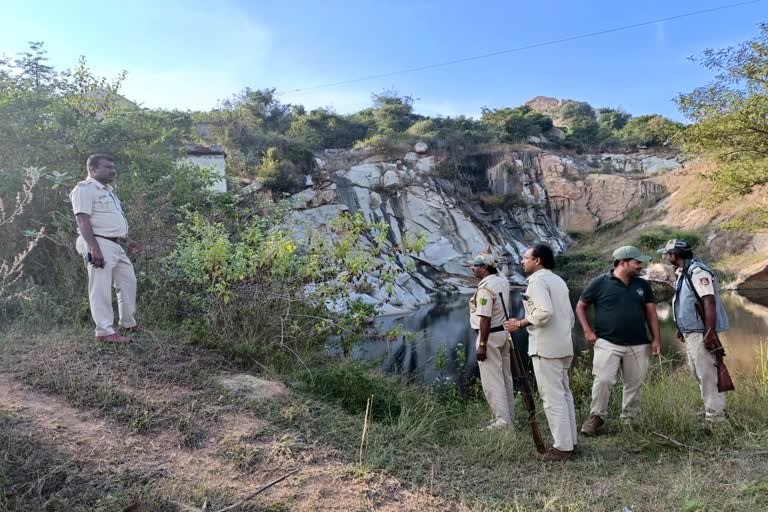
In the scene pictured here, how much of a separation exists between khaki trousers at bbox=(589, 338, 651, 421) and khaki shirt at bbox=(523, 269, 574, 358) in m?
0.79

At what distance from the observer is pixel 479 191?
31.1 metres

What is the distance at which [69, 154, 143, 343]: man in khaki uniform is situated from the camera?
3920mm

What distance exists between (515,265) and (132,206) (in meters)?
22.7

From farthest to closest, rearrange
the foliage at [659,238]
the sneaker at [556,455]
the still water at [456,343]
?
the foliage at [659,238], the still water at [456,343], the sneaker at [556,455]

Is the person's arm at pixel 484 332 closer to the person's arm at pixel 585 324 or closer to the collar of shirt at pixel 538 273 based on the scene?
the collar of shirt at pixel 538 273

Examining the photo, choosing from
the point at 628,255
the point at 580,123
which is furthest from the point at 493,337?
the point at 580,123

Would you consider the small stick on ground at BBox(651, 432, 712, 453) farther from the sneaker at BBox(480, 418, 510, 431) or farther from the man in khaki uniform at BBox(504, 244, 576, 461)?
the sneaker at BBox(480, 418, 510, 431)

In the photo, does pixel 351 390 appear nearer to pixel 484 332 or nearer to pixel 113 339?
pixel 484 332

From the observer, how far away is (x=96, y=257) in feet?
12.8

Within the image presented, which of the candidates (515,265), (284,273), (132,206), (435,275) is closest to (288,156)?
(435,275)

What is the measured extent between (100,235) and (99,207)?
9.1 inches

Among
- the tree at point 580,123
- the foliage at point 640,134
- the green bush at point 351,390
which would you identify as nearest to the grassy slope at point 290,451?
the green bush at point 351,390

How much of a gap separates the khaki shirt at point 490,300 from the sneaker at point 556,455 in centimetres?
110

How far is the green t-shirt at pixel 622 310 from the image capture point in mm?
4082
